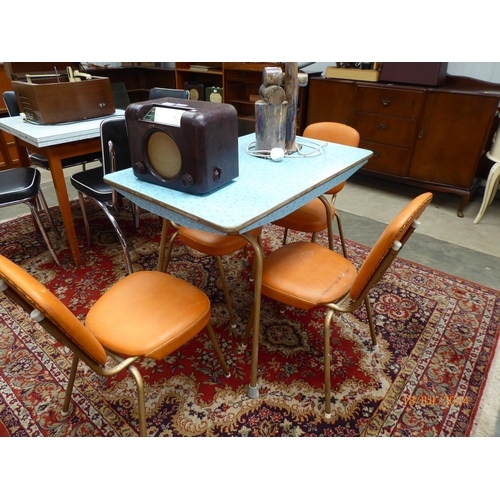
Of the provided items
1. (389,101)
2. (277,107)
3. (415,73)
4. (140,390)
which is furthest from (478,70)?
(140,390)

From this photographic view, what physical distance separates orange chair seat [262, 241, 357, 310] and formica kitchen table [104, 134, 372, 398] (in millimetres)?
96

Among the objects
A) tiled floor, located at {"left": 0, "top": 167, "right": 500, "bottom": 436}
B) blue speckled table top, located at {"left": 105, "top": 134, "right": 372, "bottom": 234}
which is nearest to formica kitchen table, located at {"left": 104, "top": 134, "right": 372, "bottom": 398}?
blue speckled table top, located at {"left": 105, "top": 134, "right": 372, "bottom": 234}

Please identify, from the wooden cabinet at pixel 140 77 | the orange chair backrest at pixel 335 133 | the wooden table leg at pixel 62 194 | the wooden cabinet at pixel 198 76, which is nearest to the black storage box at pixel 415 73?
the orange chair backrest at pixel 335 133

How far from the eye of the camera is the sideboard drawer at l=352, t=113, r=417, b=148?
2824 millimetres

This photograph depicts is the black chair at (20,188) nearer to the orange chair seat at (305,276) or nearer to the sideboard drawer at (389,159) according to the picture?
the orange chair seat at (305,276)

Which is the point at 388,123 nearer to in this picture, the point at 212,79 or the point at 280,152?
the point at 280,152

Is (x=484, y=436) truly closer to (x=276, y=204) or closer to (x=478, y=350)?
(x=478, y=350)

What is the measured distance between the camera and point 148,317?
45.1 inches

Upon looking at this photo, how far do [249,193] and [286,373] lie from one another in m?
0.78

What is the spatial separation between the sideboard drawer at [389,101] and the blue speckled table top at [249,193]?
1517mm

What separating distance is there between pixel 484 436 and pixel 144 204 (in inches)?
56.5

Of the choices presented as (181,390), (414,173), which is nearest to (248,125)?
(414,173)

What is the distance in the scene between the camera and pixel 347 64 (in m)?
3.07

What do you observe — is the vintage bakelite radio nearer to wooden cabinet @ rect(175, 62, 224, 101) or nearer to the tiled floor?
the tiled floor
